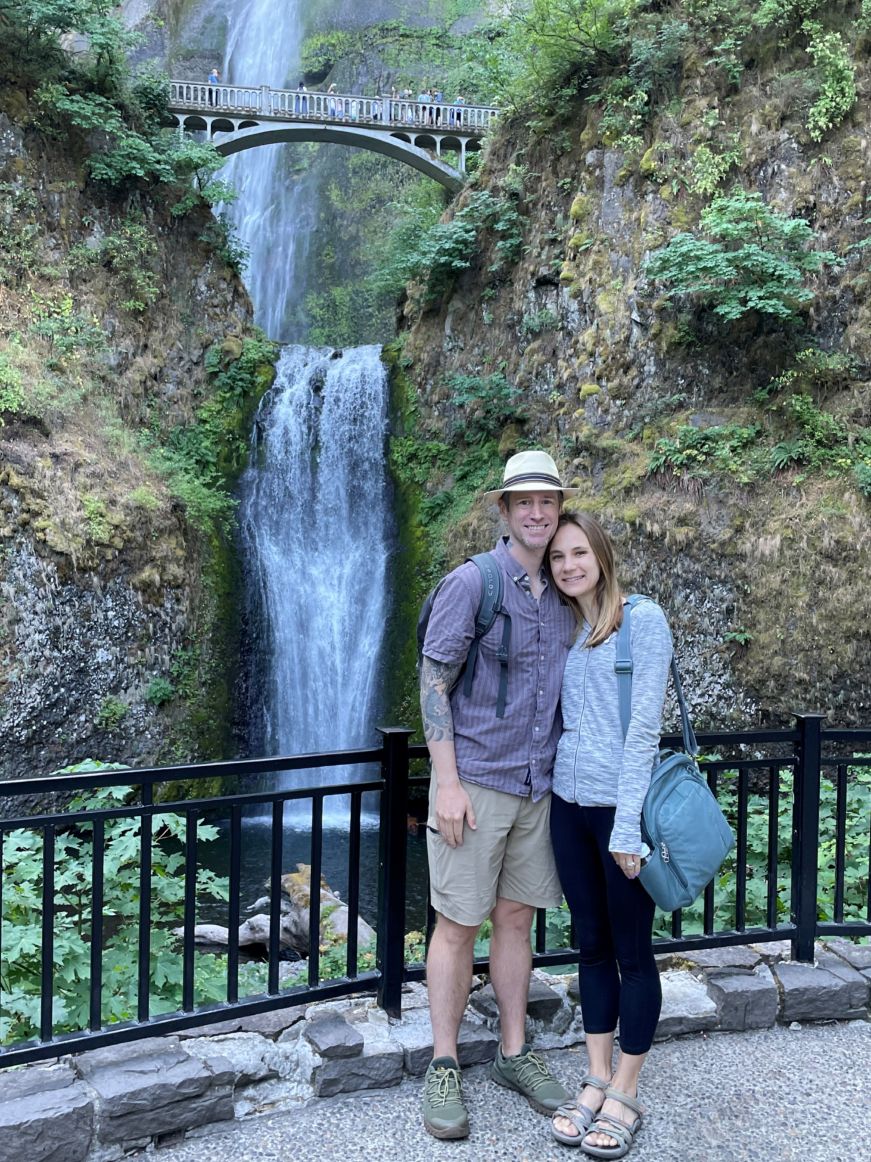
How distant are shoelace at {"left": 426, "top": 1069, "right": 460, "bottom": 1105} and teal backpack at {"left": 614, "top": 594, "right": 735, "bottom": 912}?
96cm

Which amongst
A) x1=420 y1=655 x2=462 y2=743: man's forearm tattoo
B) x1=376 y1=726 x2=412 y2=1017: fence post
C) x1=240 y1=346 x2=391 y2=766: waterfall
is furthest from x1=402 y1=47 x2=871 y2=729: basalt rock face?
x1=420 y1=655 x2=462 y2=743: man's forearm tattoo

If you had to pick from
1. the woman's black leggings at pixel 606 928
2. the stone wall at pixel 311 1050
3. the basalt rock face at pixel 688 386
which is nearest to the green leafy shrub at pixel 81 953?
the stone wall at pixel 311 1050

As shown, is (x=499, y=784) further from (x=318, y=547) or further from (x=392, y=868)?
(x=318, y=547)

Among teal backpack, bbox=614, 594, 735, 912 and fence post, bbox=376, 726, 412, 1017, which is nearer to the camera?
teal backpack, bbox=614, 594, 735, 912

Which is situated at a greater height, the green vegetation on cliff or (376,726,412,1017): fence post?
the green vegetation on cliff

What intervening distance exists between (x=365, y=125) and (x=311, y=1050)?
2074cm

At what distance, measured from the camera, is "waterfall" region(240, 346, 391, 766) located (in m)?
13.9

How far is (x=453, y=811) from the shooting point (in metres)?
3.11

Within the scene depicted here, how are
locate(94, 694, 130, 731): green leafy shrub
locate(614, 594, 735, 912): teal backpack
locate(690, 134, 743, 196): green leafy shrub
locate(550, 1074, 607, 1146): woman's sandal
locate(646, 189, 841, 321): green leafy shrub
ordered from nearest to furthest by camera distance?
locate(614, 594, 735, 912): teal backpack < locate(550, 1074, 607, 1146): woman's sandal < locate(646, 189, 841, 321): green leafy shrub < locate(94, 694, 130, 731): green leafy shrub < locate(690, 134, 743, 196): green leafy shrub

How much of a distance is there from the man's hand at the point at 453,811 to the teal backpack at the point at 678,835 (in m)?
0.58

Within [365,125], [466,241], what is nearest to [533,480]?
[466,241]

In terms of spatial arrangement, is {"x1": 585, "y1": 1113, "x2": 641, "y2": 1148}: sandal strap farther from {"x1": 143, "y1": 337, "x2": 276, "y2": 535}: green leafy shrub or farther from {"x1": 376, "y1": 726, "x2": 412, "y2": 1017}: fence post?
{"x1": 143, "y1": 337, "x2": 276, "y2": 535}: green leafy shrub

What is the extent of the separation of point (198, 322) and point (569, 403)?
741 cm

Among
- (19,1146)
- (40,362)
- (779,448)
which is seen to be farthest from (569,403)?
(19,1146)
